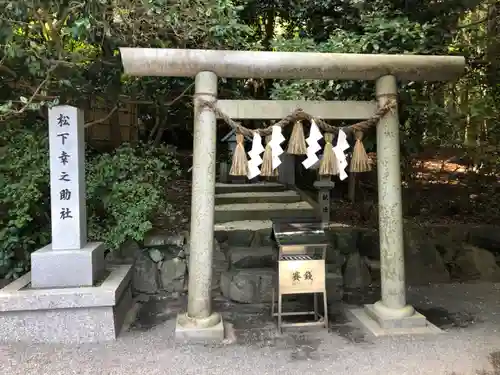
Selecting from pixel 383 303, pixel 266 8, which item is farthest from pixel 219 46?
pixel 383 303

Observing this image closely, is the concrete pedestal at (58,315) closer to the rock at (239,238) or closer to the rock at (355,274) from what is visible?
the rock at (239,238)

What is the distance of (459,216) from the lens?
745cm

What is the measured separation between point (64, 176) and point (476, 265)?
6.02 meters

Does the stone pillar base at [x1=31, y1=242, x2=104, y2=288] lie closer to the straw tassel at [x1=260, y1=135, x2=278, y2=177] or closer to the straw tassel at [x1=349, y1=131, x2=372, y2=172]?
the straw tassel at [x1=260, y1=135, x2=278, y2=177]

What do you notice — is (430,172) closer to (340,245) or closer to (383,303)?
(340,245)

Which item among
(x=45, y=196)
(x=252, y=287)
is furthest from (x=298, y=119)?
(x=45, y=196)

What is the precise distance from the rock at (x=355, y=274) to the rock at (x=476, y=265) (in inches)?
60.1

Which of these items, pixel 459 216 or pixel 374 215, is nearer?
pixel 374 215

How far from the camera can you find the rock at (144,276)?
5.57 meters

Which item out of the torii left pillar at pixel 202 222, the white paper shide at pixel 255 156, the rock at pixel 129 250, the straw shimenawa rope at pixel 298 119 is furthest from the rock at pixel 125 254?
the straw shimenawa rope at pixel 298 119

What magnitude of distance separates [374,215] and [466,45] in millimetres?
2901

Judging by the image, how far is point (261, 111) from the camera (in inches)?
166

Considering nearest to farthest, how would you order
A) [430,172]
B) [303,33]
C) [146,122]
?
1. [303,33]
2. [430,172]
3. [146,122]

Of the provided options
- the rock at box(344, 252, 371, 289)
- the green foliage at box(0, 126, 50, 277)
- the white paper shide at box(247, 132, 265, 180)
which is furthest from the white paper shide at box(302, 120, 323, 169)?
the green foliage at box(0, 126, 50, 277)
